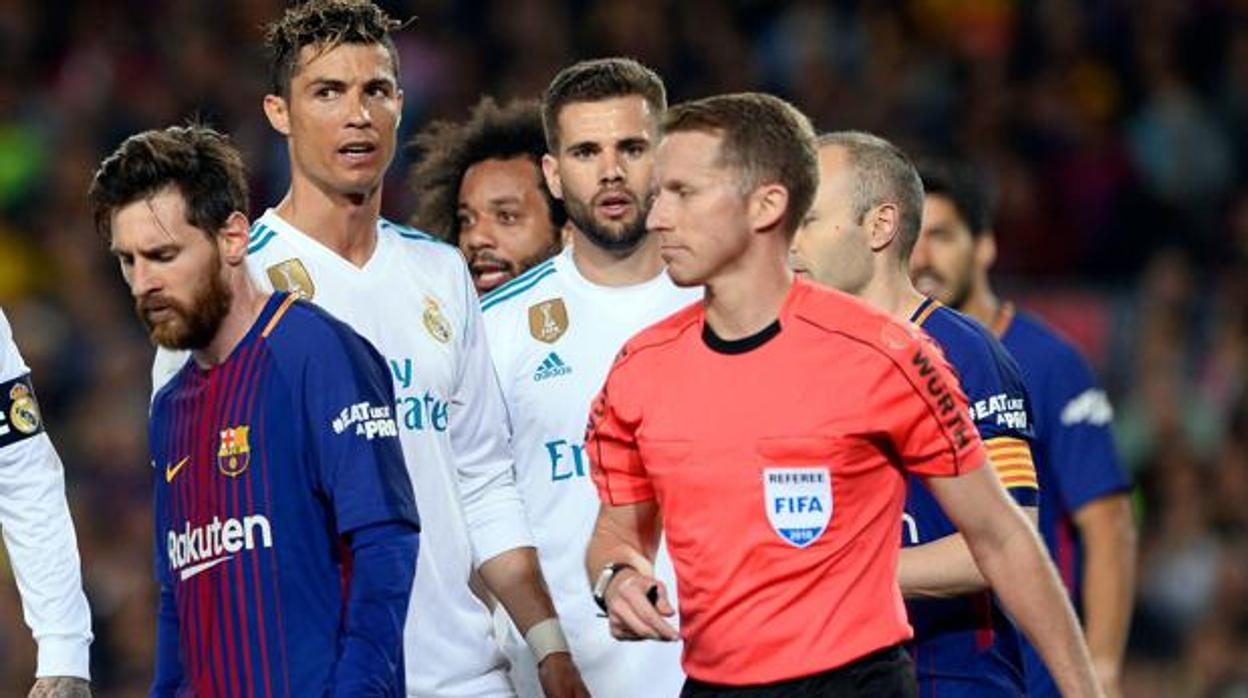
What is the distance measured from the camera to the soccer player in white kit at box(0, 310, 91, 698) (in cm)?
651

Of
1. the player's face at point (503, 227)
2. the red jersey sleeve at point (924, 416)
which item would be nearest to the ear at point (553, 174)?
the player's face at point (503, 227)

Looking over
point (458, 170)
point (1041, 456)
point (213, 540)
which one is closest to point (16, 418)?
point (213, 540)

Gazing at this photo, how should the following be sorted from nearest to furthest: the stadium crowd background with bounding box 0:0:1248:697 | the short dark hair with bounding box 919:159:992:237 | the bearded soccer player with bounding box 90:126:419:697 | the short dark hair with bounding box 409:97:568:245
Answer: the bearded soccer player with bounding box 90:126:419:697 → the short dark hair with bounding box 409:97:568:245 → the short dark hair with bounding box 919:159:992:237 → the stadium crowd background with bounding box 0:0:1248:697

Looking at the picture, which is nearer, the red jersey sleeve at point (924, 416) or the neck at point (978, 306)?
the red jersey sleeve at point (924, 416)

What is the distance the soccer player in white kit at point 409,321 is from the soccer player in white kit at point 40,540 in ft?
2.28

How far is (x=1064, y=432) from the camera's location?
28.7ft

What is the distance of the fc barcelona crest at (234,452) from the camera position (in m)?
5.59

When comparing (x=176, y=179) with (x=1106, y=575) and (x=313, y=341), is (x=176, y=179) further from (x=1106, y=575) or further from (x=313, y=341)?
(x=1106, y=575)

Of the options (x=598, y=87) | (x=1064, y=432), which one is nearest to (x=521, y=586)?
(x=598, y=87)

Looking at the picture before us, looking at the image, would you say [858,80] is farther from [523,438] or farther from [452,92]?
[523,438]

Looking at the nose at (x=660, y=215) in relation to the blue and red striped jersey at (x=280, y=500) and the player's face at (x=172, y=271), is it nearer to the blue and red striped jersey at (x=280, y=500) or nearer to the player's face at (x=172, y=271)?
the blue and red striped jersey at (x=280, y=500)

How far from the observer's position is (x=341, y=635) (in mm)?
5547

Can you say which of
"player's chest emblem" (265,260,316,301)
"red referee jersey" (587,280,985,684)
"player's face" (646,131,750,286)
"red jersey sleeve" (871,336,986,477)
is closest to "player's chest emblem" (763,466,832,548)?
"red referee jersey" (587,280,985,684)

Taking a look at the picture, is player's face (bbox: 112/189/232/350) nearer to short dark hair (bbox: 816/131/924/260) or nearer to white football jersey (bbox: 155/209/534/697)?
white football jersey (bbox: 155/209/534/697)
